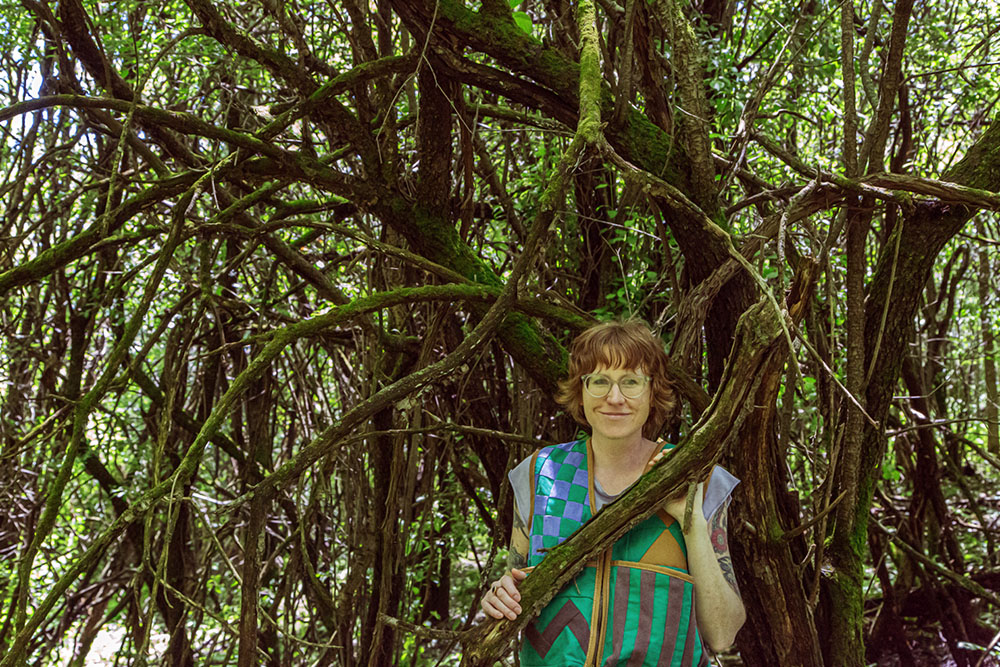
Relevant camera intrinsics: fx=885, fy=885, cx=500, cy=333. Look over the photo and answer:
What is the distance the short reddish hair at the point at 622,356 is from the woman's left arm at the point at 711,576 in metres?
0.28

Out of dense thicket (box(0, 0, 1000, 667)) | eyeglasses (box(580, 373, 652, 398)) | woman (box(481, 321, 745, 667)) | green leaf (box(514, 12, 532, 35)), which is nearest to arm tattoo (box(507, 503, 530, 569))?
woman (box(481, 321, 745, 667))

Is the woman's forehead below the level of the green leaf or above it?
below

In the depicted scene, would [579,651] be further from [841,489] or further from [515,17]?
[515,17]

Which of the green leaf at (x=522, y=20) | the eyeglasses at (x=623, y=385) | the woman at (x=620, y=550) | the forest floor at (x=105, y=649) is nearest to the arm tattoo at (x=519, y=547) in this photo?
the woman at (x=620, y=550)

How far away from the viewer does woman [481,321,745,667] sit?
1.60 m

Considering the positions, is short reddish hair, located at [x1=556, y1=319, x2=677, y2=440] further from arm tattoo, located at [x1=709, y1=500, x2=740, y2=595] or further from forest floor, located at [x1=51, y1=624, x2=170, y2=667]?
forest floor, located at [x1=51, y1=624, x2=170, y2=667]

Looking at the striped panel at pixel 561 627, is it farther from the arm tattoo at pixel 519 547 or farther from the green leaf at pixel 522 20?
the green leaf at pixel 522 20

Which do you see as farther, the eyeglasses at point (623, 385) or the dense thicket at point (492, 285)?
the dense thicket at point (492, 285)

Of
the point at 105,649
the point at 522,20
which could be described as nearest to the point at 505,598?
the point at 522,20

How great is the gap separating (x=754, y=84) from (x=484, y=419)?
4.73 feet

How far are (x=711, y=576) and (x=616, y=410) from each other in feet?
1.18

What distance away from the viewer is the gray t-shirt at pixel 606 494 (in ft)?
5.53

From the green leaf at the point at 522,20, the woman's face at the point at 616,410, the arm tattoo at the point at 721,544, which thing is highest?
the green leaf at the point at 522,20

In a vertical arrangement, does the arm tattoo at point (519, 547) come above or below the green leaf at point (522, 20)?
below
